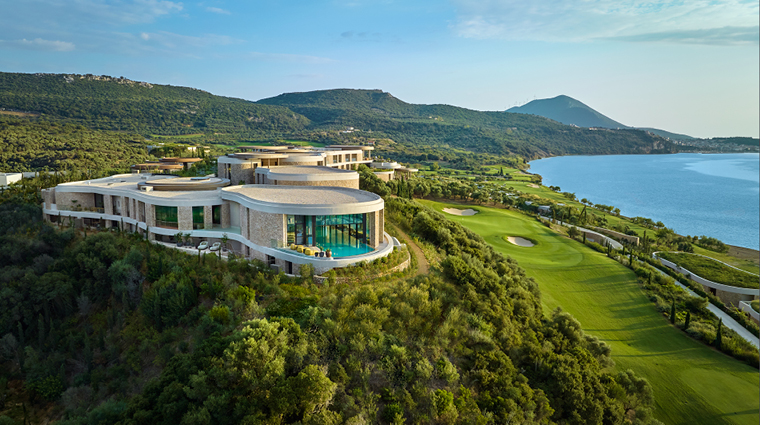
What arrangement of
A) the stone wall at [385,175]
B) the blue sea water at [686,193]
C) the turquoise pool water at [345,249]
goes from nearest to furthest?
the turquoise pool water at [345,249] → the stone wall at [385,175] → the blue sea water at [686,193]

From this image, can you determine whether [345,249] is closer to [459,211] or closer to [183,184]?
[183,184]

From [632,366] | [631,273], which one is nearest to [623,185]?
[631,273]

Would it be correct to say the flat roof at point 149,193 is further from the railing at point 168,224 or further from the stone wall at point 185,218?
the railing at point 168,224

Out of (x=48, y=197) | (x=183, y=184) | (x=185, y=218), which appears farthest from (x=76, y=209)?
(x=185, y=218)

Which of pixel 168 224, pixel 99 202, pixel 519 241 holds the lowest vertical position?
pixel 519 241

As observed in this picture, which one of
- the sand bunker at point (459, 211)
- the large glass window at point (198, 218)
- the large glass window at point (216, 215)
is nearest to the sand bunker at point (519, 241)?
the sand bunker at point (459, 211)

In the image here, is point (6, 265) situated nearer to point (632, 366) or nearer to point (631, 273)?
point (632, 366)

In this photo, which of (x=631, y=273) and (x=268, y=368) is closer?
(x=268, y=368)
